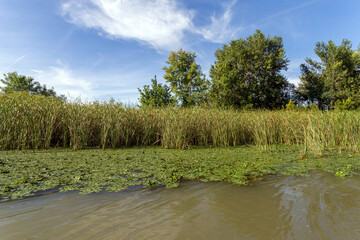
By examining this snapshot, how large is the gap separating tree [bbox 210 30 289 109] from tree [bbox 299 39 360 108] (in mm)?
3649

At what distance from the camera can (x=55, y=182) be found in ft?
8.53

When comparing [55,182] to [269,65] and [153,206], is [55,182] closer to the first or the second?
[153,206]

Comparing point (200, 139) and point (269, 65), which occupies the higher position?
point (269, 65)

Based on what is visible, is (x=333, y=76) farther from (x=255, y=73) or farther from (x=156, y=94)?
(x=156, y=94)

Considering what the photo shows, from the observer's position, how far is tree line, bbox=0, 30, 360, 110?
21.2m

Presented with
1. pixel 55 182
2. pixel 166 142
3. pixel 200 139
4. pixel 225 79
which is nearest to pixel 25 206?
pixel 55 182

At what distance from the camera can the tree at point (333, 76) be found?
21.7 meters

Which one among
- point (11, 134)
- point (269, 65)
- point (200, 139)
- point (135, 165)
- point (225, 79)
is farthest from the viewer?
point (269, 65)

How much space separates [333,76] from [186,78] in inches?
675

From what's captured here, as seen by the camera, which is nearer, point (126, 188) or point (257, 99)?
point (126, 188)

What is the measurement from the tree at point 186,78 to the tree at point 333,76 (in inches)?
532

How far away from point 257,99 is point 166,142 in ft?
64.8

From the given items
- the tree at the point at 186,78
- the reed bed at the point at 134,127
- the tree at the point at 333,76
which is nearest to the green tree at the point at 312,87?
the tree at the point at 333,76

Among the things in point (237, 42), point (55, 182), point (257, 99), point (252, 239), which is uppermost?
point (237, 42)
